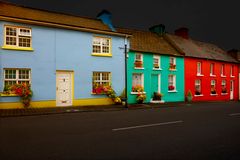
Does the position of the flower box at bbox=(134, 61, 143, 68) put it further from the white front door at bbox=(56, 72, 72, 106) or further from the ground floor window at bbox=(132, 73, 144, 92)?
the white front door at bbox=(56, 72, 72, 106)

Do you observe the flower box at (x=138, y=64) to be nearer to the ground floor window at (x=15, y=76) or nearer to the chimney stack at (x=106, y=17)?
the chimney stack at (x=106, y=17)

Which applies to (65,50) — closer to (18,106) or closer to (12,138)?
(18,106)

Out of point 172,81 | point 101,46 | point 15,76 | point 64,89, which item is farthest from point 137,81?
point 15,76

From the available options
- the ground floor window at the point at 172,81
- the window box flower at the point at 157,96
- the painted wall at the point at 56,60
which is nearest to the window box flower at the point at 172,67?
the ground floor window at the point at 172,81

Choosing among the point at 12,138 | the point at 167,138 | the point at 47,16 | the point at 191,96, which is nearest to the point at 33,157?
the point at 12,138

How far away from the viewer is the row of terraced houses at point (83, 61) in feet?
47.1

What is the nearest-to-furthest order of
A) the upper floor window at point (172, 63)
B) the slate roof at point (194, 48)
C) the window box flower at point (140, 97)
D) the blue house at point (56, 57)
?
the blue house at point (56, 57), the window box flower at point (140, 97), the upper floor window at point (172, 63), the slate roof at point (194, 48)

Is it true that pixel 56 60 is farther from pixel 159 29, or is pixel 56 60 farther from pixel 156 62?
pixel 159 29

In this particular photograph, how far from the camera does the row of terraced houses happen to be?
14.4 meters

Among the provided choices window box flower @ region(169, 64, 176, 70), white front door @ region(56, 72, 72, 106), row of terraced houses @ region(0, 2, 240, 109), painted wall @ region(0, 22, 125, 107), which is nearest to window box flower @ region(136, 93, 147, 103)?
row of terraced houses @ region(0, 2, 240, 109)

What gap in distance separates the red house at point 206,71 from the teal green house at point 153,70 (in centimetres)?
163

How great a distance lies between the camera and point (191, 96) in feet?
77.8

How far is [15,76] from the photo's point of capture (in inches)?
562

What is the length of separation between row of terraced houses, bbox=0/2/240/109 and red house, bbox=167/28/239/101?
19cm
